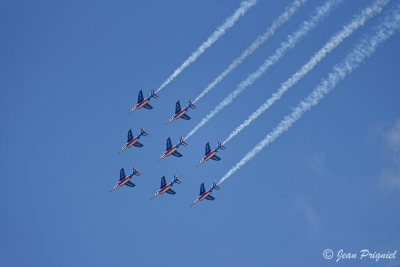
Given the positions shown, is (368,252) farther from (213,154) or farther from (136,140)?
(136,140)

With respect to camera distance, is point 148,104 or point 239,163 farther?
point 148,104

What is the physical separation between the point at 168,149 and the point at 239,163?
14042 mm

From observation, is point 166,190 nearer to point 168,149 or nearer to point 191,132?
point 168,149

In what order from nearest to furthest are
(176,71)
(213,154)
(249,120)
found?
(249,120), (176,71), (213,154)

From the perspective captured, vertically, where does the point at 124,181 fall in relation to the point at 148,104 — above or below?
below

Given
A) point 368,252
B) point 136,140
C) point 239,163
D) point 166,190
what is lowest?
point 368,252

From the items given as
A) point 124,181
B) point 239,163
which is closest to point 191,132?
point 239,163

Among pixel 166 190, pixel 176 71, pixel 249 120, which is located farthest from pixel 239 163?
pixel 166 190

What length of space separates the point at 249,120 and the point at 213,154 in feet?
41.1

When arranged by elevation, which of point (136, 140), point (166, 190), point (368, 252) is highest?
point (136, 140)

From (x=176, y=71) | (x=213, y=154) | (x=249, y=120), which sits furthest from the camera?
(x=213, y=154)

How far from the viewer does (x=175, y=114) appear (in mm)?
69250

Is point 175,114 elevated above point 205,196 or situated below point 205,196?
above

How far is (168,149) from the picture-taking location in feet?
231
